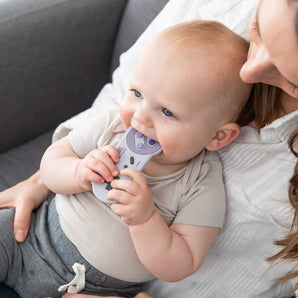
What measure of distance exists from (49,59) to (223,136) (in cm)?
66

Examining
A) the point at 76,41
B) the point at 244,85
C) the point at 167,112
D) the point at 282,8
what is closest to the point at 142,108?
the point at 167,112

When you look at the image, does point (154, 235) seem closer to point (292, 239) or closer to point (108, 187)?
point (108, 187)

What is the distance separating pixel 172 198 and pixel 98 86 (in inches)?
27.8

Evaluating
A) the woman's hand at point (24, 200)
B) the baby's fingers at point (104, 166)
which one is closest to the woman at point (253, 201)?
the woman's hand at point (24, 200)

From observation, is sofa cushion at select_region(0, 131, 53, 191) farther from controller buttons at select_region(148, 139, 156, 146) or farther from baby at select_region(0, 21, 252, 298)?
controller buttons at select_region(148, 139, 156, 146)

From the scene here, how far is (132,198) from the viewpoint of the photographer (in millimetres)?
723

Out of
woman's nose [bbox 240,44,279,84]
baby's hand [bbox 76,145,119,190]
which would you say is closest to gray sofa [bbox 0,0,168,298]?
baby's hand [bbox 76,145,119,190]

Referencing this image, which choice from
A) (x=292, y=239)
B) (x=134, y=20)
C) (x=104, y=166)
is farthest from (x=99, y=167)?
(x=134, y=20)

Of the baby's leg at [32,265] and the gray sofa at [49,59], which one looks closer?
the baby's leg at [32,265]

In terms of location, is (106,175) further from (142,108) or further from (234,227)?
(234,227)

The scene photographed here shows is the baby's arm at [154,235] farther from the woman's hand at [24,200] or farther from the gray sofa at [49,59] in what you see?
the gray sofa at [49,59]

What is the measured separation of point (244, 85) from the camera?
76 cm

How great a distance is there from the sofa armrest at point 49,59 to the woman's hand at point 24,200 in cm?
30

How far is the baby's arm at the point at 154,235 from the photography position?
73 centimetres
